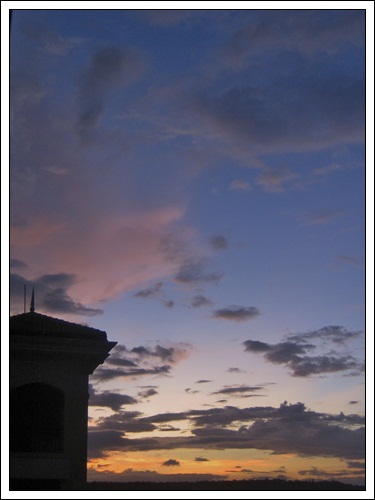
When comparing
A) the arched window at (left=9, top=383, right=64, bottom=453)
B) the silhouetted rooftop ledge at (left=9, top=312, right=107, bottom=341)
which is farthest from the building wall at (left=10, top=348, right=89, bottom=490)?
the silhouetted rooftop ledge at (left=9, top=312, right=107, bottom=341)

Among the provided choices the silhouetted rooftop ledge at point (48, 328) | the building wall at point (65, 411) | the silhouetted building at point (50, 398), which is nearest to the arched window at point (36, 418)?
the silhouetted building at point (50, 398)

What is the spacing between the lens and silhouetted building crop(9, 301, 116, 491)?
26.7 m

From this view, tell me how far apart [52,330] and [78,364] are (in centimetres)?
185

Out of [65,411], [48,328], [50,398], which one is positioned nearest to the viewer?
[48,328]

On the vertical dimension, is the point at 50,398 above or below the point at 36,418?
above

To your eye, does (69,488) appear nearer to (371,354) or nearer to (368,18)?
(371,354)

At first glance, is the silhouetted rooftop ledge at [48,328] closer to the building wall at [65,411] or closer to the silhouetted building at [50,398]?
the silhouetted building at [50,398]

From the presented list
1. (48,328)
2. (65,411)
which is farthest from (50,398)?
(48,328)

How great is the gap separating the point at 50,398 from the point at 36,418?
93cm

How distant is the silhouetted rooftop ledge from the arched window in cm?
232

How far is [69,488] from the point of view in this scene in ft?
88.4

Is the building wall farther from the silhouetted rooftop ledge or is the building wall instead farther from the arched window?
the silhouetted rooftop ledge

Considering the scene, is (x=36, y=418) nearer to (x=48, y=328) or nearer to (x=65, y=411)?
(x=65, y=411)

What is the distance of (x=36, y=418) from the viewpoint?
27594mm
